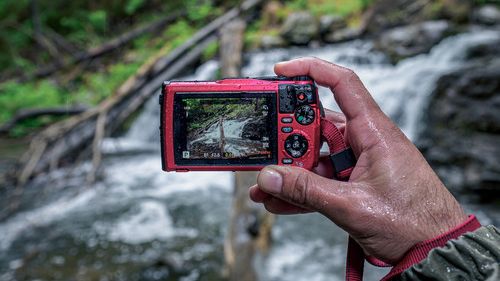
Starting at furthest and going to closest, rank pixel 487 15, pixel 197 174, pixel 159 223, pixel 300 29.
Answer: pixel 300 29 < pixel 487 15 < pixel 197 174 < pixel 159 223

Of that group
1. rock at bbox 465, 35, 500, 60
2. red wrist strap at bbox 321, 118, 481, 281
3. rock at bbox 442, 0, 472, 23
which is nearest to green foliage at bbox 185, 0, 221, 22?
rock at bbox 442, 0, 472, 23

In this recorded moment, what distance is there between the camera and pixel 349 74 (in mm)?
1563

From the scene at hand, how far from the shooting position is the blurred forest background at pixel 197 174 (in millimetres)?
4977

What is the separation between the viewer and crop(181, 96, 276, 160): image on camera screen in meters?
1.63

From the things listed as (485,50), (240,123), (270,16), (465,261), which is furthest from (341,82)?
(270,16)

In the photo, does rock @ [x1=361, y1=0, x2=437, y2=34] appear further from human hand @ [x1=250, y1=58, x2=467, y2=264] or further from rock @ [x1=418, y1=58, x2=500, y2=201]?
human hand @ [x1=250, y1=58, x2=467, y2=264]

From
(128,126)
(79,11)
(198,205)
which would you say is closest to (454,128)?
(198,205)

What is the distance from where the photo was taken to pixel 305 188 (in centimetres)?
145

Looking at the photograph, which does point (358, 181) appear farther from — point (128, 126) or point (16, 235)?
point (128, 126)

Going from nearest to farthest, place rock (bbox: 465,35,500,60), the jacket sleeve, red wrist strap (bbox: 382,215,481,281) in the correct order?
the jacket sleeve < red wrist strap (bbox: 382,215,481,281) < rock (bbox: 465,35,500,60)

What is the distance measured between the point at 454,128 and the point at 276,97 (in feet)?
17.7

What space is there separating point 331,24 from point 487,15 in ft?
10.6

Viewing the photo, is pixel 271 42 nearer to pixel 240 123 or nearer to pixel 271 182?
pixel 240 123

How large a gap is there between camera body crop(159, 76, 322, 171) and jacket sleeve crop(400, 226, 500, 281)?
1.67 ft
